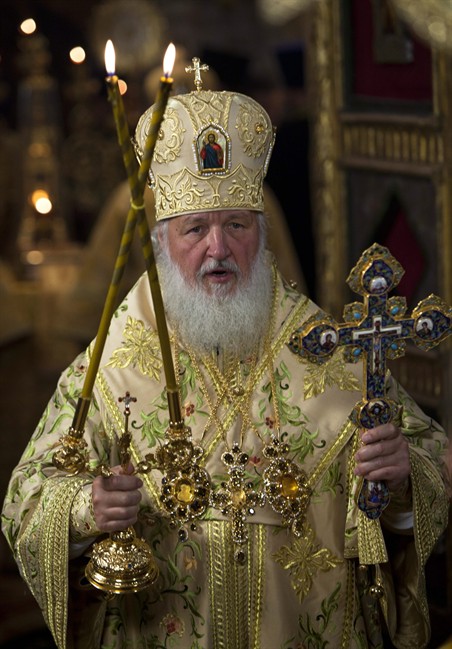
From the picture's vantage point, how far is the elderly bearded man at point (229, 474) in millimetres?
3877

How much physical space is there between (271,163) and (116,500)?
22.7 feet

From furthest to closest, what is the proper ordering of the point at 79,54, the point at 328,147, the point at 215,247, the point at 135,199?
1. the point at 79,54
2. the point at 328,147
3. the point at 215,247
4. the point at 135,199

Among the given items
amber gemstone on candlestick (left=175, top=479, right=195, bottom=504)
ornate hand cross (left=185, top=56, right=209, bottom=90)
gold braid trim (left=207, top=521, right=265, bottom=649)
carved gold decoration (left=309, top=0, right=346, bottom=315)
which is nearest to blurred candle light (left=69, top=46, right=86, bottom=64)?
carved gold decoration (left=309, top=0, right=346, bottom=315)

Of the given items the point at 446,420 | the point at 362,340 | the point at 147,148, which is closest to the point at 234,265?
the point at 362,340

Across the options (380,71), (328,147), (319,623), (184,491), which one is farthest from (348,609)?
(328,147)

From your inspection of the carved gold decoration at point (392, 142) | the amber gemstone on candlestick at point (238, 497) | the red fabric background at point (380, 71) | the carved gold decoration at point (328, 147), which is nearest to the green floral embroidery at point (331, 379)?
the amber gemstone on candlestick at point (238, 497)

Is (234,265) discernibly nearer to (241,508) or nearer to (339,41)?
(241,508)

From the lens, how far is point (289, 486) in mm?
3912

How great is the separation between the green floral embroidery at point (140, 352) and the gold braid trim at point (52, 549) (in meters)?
0.38

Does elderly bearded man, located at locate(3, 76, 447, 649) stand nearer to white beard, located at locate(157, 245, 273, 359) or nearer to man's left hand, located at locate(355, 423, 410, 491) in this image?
white beard, located at locate(157, 245, 273, 359)

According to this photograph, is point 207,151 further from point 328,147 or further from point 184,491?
point 328,147

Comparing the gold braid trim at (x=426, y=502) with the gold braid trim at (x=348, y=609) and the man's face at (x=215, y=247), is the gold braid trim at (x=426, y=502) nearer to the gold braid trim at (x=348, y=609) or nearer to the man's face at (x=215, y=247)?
the gold braid trim at (x=348, y=609)

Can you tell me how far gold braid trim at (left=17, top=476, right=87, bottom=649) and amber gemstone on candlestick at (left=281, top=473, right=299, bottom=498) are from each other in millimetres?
502

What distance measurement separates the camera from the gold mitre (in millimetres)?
4043
